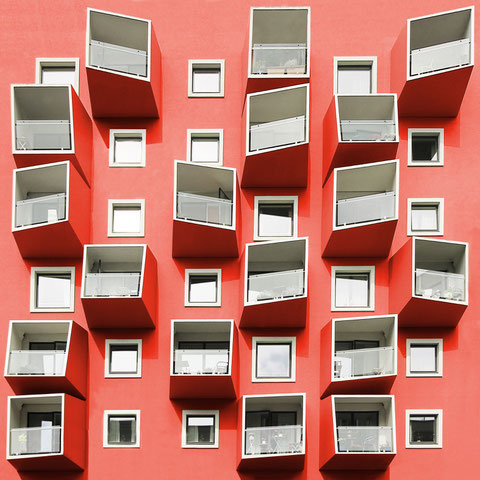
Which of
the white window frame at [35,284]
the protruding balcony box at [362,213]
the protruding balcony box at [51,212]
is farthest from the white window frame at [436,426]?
the protruding balcony box at [51,212]

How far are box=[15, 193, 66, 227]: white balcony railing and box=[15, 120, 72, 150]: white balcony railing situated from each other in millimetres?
1672

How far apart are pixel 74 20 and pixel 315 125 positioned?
8.43 metres

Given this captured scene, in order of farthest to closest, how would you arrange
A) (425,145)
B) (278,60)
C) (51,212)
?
(425,145) → (278,60) → (51,212)

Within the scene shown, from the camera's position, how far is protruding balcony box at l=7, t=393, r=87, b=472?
2375cm

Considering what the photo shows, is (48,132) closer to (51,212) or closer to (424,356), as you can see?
(51,212)

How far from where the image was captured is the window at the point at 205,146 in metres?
27.1

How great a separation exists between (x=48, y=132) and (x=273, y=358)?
30.7ft

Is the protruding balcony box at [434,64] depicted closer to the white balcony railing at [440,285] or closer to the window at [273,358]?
the white balcony railing at [440,285]

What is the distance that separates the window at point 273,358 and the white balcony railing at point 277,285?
59.2 inches

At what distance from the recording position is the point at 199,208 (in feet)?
83.4

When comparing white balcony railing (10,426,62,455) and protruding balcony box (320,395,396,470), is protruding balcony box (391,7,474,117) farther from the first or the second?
white balcony railing (10,426,62,455)

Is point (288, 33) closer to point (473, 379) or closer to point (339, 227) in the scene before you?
point (339, 227)

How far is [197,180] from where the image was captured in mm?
26328

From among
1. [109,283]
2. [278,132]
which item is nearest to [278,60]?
[278,132]
